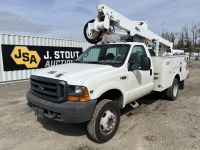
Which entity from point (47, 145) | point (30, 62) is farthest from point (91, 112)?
point (30, 62)

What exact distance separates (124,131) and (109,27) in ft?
9.43

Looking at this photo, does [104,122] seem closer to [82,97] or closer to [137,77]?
[82,97]

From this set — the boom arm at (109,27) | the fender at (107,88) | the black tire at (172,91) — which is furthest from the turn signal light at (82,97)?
the black tire at (172,91)

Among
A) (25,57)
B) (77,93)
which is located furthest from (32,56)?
(77,93)

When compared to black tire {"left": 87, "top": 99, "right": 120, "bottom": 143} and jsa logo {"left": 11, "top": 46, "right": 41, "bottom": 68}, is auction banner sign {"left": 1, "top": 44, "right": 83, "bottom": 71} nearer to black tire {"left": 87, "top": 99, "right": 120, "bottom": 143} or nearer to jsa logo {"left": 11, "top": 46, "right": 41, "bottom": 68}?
jsa logo {"left": 11, "top": 46, "right": 41, "bottom": 68}

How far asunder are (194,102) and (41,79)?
5.24 metres

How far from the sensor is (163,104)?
20.5 feet

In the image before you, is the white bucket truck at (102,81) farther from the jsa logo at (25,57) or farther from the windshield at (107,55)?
the jsa logo at (25,57)

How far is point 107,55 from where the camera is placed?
4.83m

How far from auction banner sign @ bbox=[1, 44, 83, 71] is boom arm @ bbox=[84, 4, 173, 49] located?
6455 millimetres

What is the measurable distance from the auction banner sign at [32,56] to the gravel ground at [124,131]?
6124mm

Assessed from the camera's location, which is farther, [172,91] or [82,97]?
[172,91]

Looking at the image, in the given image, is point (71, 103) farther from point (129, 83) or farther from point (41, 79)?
point (129, 83)

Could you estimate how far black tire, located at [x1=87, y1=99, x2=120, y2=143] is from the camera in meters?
3.54
